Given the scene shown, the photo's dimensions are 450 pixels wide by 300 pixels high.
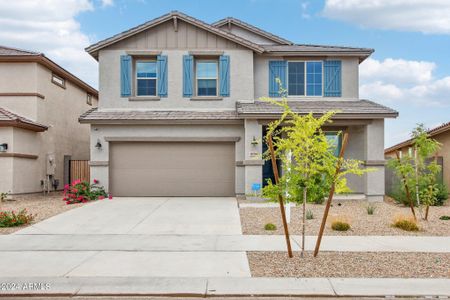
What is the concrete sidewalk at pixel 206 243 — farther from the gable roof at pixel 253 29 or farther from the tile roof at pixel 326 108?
the gable roof at pixel 253 29

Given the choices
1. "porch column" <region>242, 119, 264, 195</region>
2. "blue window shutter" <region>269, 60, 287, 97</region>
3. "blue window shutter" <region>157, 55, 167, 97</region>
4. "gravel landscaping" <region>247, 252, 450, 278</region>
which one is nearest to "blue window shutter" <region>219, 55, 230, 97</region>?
"blue window shutter" <region>269, 60, 287, 97</region>

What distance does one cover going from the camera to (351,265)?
7.71m

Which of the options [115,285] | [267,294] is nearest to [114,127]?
[115,285]

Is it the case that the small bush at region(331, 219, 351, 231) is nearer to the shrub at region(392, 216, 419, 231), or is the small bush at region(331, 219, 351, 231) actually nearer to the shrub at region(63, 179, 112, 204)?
the shrub at region(392, 216, 419, 231)

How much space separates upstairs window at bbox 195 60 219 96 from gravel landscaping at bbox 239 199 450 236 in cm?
658

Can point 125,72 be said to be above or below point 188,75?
above

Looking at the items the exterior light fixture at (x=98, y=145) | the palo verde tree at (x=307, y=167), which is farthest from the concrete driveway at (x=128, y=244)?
the exterior light fixture at (x=98, y=145)

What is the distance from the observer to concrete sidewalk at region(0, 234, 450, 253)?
→ 9.09 metres

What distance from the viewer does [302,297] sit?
6.15 metres

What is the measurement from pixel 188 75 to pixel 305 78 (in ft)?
18.1

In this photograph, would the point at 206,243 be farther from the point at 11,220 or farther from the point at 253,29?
the point at 253,29

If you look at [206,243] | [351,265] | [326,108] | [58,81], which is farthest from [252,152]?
[58,81]

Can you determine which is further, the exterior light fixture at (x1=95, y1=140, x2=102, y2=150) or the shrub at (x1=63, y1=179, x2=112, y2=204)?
the exterior light fixture at (x1=95, y1=140, x2=102, y2=150)

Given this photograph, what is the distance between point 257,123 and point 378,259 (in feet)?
32.2
